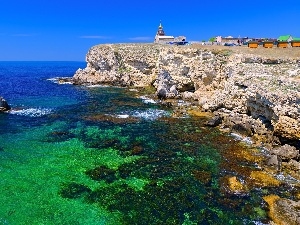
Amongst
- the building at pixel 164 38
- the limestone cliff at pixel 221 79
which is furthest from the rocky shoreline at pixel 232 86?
the building at pixel 164 38

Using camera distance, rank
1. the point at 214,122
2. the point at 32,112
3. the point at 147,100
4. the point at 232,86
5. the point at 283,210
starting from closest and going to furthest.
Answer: the point at 283,210
the point at 214,122
the point at 232,86
the point at 32,112
the point at 147,100

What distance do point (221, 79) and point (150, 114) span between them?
1679 centimetres

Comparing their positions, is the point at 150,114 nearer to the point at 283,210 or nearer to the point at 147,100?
the point at 147,100

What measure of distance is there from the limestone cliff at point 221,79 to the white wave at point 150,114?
7.29 meters

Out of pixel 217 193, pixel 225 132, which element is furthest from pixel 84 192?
pixel 225 132

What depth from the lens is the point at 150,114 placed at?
4916 cm

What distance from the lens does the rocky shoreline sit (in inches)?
1219

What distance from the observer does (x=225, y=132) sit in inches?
1550

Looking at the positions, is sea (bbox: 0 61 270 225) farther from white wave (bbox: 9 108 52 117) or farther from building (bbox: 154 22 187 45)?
building (bbox: 154 22 187 45)

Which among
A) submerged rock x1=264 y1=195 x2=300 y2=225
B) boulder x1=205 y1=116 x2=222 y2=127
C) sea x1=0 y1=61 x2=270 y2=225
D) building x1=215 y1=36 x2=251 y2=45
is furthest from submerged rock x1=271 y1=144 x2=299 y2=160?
building x1=215 y1=36 x2=251 y2=45

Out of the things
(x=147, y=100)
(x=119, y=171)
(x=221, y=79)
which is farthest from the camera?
(x=147, y=100)

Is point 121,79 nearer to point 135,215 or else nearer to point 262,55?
point 262,55

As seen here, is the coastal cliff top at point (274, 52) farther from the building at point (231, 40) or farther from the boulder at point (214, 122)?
the boulder at point (214, 122)

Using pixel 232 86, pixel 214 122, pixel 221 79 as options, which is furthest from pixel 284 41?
pixel 214 122
